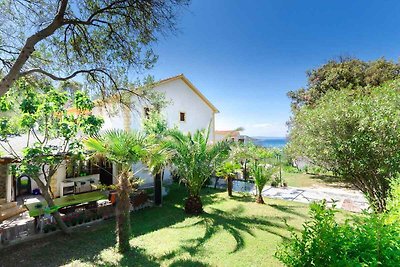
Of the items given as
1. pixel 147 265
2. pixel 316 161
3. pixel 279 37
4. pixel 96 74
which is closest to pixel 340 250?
pixel 147 265

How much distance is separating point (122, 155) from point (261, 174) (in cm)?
914

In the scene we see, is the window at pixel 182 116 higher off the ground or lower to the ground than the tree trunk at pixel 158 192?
higher

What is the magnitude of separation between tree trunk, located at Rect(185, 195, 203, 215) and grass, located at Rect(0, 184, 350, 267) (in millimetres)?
387

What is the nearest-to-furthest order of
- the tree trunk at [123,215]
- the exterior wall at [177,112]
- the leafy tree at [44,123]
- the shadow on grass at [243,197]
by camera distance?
1. the tree trunk at [123,215]
2. the leafy tree at [44,123]
3. the shadow on grass at [243,197]
4. the exterior wall at [177,112]

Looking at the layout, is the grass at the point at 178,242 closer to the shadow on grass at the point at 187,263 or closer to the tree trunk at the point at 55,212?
the shadow on grass at the point at 187,263

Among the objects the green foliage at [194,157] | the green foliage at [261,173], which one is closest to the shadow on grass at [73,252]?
the green foliage at [194,157]

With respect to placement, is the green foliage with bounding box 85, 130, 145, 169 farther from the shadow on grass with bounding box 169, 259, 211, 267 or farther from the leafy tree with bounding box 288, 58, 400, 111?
the leafy tree with bounding box 288, 58, 400, 111

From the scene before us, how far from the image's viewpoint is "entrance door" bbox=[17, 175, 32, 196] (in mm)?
15211

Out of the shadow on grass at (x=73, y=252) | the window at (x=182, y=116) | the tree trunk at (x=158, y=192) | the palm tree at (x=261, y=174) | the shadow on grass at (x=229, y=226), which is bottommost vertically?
the shadow on grass at (x=73, y=252)

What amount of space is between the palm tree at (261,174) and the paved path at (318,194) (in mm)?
2587

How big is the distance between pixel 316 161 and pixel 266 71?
19912mm

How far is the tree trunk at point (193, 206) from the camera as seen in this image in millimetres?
11898

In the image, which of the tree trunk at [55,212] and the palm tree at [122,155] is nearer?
the palm tree at [122,155]

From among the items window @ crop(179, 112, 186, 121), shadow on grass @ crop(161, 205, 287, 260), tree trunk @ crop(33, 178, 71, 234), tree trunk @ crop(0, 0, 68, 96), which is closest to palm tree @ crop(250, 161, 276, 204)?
shadow on grass @ crop(161, 205, 287, 260)
